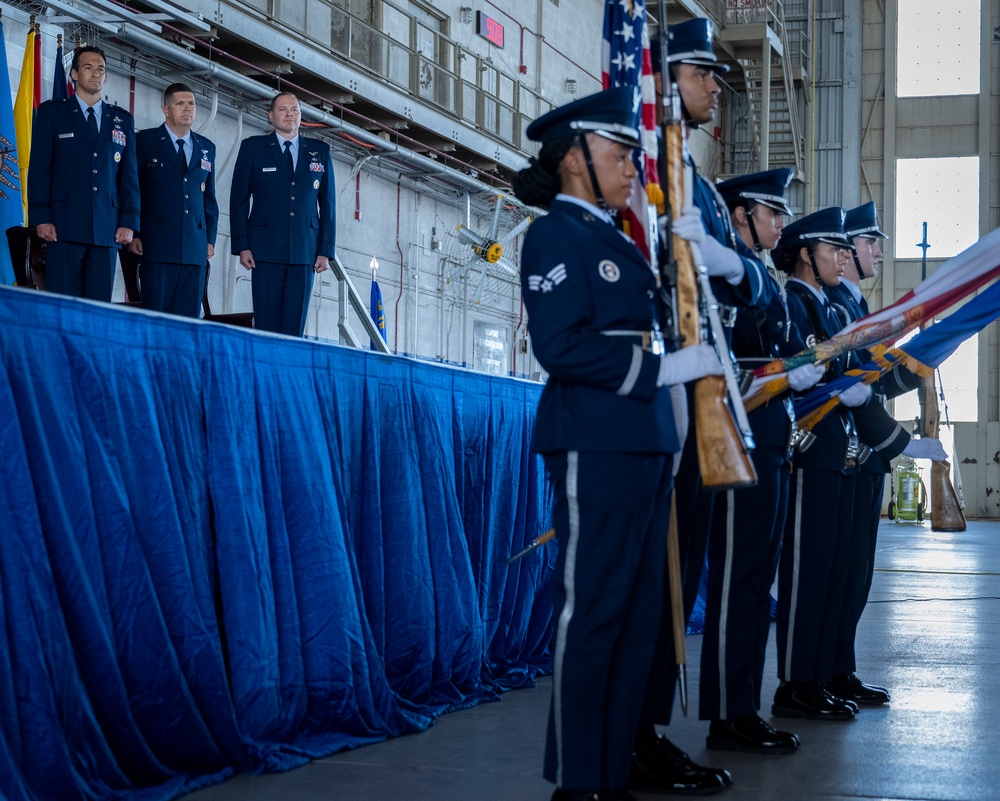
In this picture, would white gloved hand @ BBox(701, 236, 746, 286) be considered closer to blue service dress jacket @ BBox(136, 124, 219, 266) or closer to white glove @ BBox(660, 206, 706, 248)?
white glove @ BBox(660, 206, 706, 248)

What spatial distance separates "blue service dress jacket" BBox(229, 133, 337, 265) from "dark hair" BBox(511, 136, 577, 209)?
12.9 ft

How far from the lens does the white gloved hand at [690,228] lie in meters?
2.93

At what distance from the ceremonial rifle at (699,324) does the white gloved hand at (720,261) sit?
5cm

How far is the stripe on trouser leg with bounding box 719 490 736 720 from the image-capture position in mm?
3520

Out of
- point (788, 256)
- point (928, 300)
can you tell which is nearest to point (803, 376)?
point (928, 300)

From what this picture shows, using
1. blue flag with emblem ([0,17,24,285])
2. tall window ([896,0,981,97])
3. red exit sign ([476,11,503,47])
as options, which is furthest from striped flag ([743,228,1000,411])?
tall window ([896,0,981,97])

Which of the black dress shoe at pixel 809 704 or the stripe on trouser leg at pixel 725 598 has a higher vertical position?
the stripe on trouser leg at pixel 725 598

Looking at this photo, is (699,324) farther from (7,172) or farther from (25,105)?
(25,105)

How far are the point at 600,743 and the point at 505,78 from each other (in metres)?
14.2

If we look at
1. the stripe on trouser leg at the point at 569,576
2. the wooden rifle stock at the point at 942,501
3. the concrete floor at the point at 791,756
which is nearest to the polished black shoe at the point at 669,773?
the concrete floor at the point at 791,756

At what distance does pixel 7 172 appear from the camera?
6996 millimetres

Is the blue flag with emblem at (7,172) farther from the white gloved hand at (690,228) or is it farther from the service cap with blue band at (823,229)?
the white gloved hand at (690,228)

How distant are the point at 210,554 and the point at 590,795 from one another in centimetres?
110

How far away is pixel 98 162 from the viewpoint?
6.06 meters
